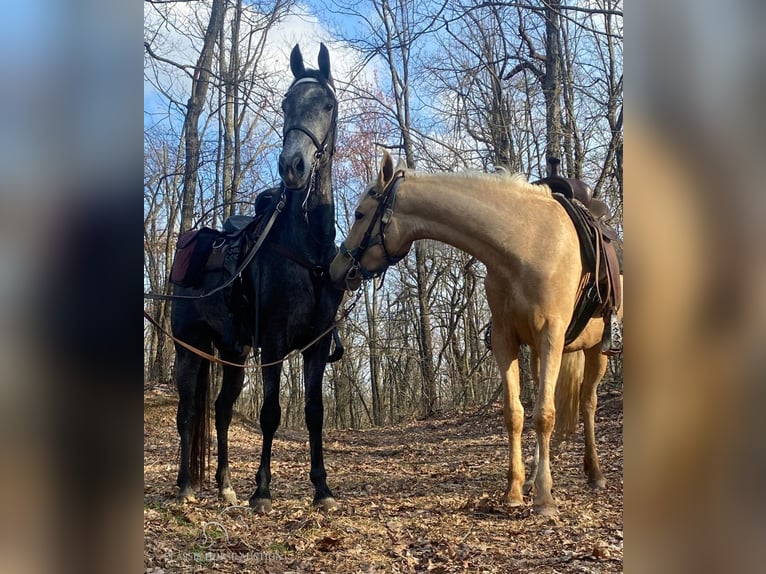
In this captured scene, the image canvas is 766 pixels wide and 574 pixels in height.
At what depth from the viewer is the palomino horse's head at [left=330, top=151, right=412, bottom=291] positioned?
3.02m

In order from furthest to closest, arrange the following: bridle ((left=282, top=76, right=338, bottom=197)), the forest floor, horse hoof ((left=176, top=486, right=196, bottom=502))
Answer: horse hoof ((left=176, top=486, right=196, bottom=502)) < bridle ((left=282, top=76, right=338, bottom=197)) < the forest floor

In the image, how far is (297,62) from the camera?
3.18 m

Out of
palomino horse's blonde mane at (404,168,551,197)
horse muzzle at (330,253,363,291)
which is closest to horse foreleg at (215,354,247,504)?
horse muzzle at (330,253,363,291)

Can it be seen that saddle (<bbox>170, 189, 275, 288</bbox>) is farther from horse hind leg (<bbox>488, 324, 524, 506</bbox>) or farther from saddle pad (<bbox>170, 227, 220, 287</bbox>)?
horse hind leg (<bbox>488, 324, 524, 506</bbox>)

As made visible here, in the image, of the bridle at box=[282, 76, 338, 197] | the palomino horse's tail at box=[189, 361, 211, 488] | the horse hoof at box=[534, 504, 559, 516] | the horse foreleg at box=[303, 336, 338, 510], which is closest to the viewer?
the horse hoof at box=[534, 504, 559, 516]

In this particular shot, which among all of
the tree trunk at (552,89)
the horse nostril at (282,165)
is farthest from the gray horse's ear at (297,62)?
the tree trunk at (552,89)

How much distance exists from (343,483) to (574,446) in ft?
4.40

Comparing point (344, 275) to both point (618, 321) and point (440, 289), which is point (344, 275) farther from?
point (618, 321)

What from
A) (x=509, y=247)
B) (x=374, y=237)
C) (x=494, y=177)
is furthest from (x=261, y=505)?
(x=494, y=177)

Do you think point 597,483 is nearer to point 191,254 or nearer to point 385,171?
point 385,171

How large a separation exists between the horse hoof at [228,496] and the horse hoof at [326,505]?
482 millimetres

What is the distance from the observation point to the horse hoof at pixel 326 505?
3146mm

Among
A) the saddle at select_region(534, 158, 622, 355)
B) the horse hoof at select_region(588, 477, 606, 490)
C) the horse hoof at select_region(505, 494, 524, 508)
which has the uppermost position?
the saddle at select_region(534, 158, 622, 355)
